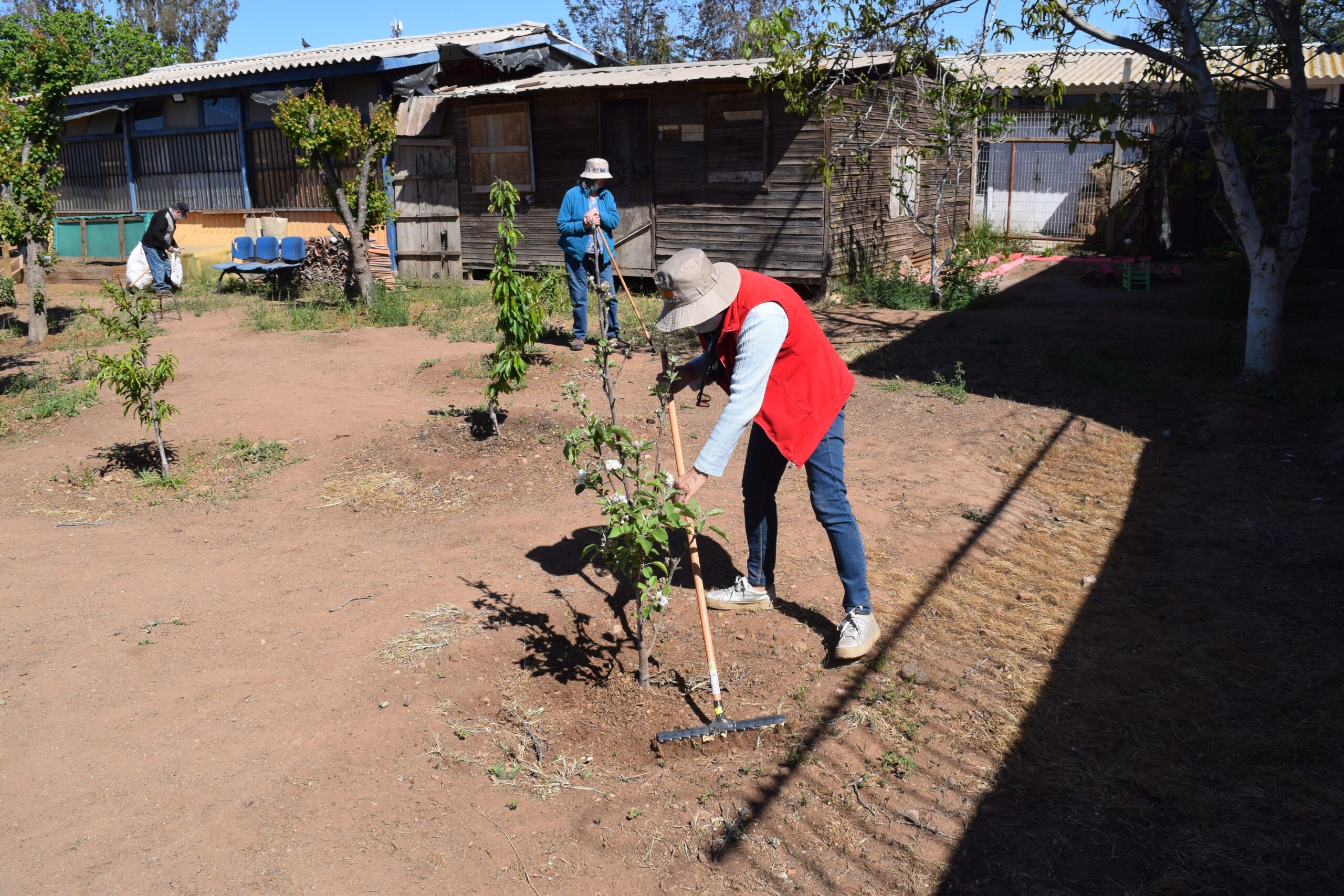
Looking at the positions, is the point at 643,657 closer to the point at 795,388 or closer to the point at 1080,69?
the point at 795,388

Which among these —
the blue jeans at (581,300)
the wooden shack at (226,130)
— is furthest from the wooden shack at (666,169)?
the blue jeans at (581,300)

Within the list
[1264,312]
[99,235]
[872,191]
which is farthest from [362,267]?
[1264,312]

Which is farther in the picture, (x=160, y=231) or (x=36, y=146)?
(x=160, y=231)

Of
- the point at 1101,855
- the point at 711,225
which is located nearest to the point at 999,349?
the point at 711,225

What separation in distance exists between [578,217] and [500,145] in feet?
18.1

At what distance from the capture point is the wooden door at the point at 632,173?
13227 millimetres

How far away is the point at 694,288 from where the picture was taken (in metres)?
3.47

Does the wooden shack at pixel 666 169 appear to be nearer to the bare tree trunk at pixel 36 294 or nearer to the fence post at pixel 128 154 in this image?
the bare tree trunk at pixel 36 294

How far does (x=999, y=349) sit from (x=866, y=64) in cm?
405

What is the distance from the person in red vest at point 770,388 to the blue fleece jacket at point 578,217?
5.82 meters

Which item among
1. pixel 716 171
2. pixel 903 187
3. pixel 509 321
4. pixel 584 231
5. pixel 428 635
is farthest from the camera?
pixel 903 187

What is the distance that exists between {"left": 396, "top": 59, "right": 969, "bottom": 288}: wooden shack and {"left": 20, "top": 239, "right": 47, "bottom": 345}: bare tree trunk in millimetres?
5338

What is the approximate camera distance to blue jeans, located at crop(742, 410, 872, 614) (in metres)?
3.82

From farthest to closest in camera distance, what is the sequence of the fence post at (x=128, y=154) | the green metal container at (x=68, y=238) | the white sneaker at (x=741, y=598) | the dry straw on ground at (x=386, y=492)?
the fence post at (x=128, y=154) → the green metal container at (x=68, y=238) → the dry straw on ground at (x=386, y=492) → the white sneaker at (x=741, y=598)
